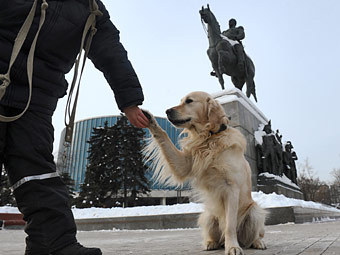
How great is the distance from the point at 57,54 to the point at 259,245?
2.41 metres

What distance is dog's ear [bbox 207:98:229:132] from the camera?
322cm

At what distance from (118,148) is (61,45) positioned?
105ft

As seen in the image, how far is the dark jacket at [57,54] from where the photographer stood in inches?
68.1

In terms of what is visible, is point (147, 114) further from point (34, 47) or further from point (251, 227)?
point (251, 227)

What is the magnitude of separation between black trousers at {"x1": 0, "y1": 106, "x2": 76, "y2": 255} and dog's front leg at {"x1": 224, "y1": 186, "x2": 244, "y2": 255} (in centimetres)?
135

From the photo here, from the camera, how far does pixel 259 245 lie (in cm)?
283

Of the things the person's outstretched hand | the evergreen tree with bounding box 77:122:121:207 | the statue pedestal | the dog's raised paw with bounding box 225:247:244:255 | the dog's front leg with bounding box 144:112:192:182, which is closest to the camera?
the person's outstretched hand

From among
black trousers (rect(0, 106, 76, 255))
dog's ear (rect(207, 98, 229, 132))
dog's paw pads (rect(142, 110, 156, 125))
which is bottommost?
black trousers (rect(0, 106, 76, 255))

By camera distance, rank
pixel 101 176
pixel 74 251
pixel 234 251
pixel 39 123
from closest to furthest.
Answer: pixel 74 251
pixel 39 123
pixel 234 251
pixel 101 176

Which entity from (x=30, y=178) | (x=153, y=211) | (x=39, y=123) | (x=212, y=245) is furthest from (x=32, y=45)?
(x=153, y=211)

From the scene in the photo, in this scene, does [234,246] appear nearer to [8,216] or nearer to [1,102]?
[1,102]

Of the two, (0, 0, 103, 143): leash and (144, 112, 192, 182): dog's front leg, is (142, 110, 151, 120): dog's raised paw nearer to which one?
(144, 112, 192, 182): dog's front leg

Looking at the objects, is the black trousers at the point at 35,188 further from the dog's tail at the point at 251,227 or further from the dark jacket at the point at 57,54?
the dog's tail at the point at 251,227

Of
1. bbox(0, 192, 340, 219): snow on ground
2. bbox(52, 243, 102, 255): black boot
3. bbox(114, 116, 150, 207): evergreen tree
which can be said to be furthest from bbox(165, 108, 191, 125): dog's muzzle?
bbox(114, 116, 150, 207): evergreen tree
